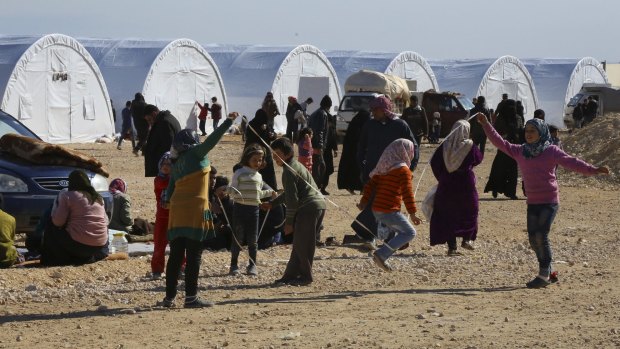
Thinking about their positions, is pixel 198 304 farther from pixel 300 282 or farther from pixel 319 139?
pixel 319 139

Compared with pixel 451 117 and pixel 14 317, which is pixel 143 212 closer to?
pixel 14 317

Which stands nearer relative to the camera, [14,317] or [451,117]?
[14,317]

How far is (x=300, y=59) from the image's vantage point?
139ft

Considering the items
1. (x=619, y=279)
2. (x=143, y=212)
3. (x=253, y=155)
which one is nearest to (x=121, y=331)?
(x=253, y=155)

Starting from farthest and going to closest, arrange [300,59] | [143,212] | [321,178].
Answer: [300,59] → [321,178] → [143,212]

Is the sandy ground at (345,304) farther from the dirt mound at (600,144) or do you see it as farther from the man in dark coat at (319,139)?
the dirt mound at (600,144)

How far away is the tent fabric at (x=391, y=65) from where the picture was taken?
45750mm

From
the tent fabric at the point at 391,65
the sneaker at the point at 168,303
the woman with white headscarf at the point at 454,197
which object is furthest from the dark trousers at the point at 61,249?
the tent fabric at the point at 391,65

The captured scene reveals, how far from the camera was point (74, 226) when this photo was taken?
1142 centimetres

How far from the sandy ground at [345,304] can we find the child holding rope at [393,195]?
1.07 ft

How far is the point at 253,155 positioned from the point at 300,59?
104ft

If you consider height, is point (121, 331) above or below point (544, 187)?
below

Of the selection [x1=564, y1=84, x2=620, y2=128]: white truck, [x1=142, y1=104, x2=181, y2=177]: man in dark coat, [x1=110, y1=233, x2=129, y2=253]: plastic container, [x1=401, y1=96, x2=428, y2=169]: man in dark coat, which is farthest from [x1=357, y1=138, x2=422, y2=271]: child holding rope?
[x1=564, y1=84, x2=620, y2=128]: white truck

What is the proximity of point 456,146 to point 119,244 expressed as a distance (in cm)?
334
